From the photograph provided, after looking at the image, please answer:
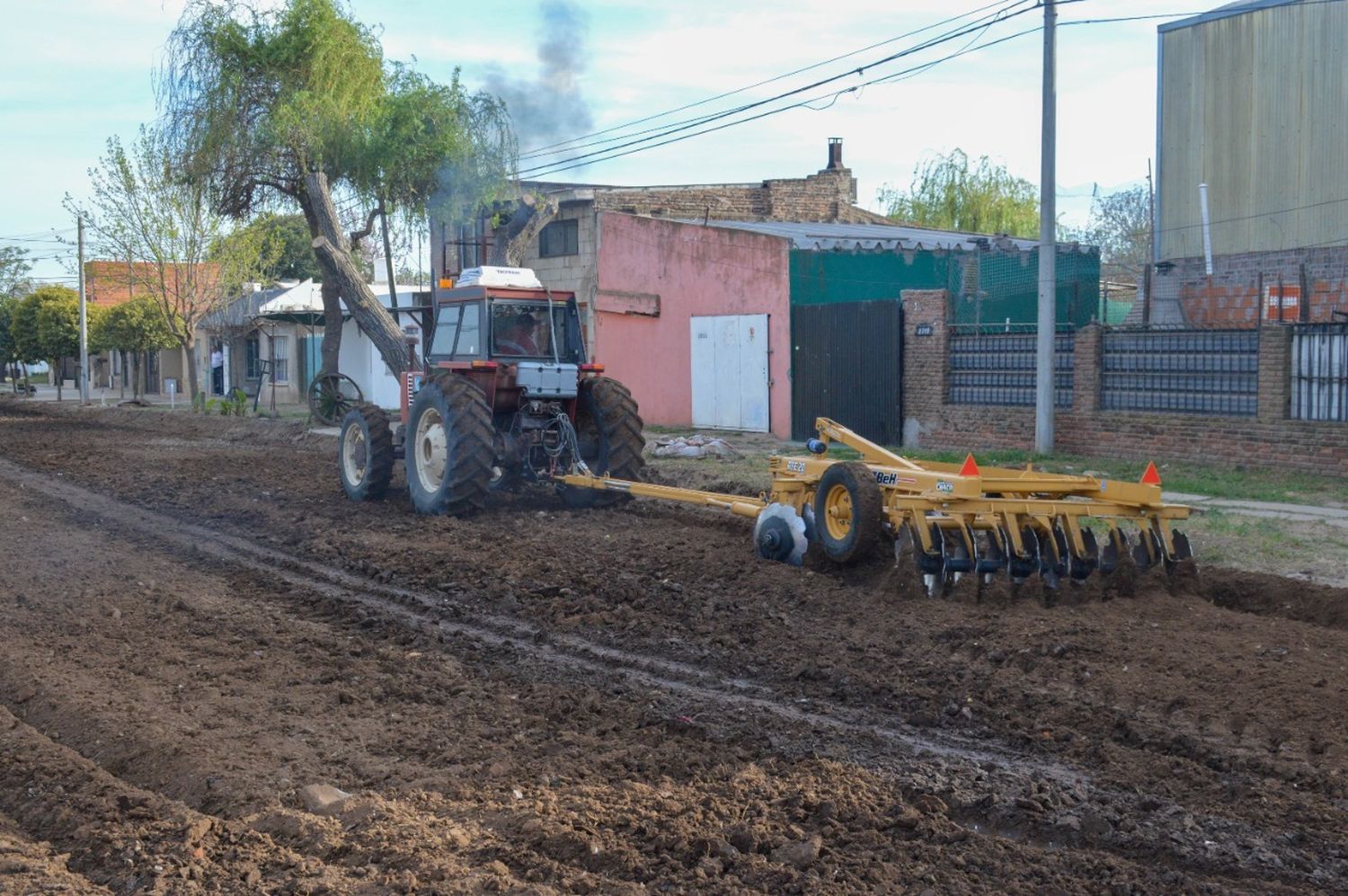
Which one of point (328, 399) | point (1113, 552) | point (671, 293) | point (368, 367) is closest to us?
point (1113, 552)

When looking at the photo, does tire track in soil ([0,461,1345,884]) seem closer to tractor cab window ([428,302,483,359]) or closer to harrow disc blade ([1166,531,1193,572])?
tractor cab window ([428,302,483,359])

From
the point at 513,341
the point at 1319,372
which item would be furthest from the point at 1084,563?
the point at 1319,372

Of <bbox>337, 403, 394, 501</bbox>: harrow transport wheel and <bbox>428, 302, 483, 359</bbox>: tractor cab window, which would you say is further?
<bbox>337, 403, 394, 501</bbox>: harrow transport wheel

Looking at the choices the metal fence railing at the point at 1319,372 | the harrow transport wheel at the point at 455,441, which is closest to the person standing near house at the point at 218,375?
the harrow transport wheel at the point at 455,441

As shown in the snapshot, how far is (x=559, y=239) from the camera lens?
27.5 meters

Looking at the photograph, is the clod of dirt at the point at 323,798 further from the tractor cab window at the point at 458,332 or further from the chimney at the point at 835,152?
the chimney at the point at 835,152

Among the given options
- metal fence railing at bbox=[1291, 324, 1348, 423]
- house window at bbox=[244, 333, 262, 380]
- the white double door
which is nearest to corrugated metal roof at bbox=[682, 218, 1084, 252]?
the white double door

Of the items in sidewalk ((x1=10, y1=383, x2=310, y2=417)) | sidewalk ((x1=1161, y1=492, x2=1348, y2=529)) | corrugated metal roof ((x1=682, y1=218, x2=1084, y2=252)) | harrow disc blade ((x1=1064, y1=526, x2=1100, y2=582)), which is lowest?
sidewalk ((x1=1161, y1=492, x2=1348, y2=529))

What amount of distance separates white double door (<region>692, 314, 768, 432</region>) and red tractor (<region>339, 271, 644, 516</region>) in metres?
9.03

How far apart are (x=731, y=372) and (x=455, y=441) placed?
11302 millimetres

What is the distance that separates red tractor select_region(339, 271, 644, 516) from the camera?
41.3 ft

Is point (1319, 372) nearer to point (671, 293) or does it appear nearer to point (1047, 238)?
point (1047, 238)

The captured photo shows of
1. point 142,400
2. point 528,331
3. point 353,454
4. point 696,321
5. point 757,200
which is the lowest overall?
point 353,454

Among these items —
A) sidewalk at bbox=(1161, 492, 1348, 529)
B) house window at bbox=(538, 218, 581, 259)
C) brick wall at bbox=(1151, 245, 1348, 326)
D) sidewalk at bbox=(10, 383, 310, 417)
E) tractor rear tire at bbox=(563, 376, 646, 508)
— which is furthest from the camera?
sidewalk at bbox=(10, 383, 310, 417)
